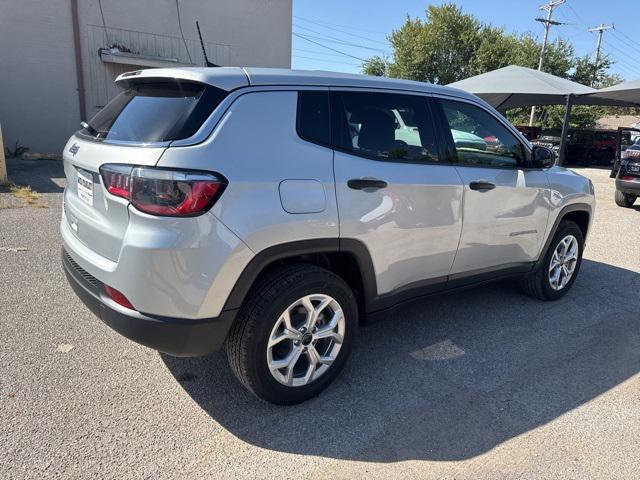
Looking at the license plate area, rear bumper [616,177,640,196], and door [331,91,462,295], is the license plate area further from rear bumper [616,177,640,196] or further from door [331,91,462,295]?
rear bumper [616,177,640,196]

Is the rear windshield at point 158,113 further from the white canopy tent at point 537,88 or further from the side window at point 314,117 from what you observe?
the white canopy tent at point 537,88

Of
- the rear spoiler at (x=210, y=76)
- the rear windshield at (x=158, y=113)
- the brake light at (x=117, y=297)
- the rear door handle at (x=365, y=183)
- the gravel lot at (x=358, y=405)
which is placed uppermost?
the rear spoiler at (x=210, y=76)

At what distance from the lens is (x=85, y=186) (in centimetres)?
267

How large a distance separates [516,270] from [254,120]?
270cm

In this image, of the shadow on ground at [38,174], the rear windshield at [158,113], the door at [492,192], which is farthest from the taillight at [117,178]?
the shadow on ground at [38,174]

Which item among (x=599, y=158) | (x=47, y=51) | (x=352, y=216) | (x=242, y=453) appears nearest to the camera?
(x=242, y=453)

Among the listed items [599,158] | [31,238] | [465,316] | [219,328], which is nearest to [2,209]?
[31,238]

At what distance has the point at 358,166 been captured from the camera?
9.21ft

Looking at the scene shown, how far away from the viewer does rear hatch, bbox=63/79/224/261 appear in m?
2.35

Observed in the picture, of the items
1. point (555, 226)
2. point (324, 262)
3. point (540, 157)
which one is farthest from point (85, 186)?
point (555, 226)

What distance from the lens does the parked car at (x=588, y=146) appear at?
2061 centimetres

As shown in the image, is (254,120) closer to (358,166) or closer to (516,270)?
(358,166)

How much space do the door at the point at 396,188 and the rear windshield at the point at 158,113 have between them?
771 millimetres

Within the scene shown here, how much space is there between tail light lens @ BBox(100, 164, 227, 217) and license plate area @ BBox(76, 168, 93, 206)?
46 centimetres
